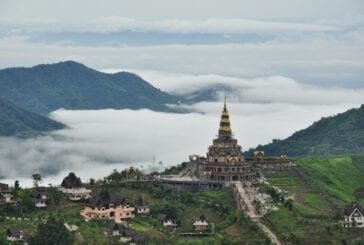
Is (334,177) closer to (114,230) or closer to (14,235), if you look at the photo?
(114,230)

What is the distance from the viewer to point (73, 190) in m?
90.1

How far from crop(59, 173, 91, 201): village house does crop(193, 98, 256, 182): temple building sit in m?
A: 15.5

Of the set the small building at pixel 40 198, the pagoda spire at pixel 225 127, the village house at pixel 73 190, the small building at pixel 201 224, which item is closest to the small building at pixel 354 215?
the small building at pixel 201 224

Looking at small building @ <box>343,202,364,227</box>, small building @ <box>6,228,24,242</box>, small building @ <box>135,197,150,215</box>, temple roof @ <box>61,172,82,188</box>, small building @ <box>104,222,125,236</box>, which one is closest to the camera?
small building @ <box>6,228,24,242</box>

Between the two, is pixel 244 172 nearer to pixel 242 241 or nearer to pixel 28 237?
pixel 242 241

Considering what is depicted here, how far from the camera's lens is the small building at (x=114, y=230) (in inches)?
3110

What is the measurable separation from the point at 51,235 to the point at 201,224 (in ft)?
51.3

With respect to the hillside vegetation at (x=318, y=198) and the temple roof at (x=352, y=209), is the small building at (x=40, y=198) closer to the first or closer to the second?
the hillside vegetation at (x=318, y=198)

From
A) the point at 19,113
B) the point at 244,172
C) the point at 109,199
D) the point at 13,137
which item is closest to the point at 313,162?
the point at 244,172

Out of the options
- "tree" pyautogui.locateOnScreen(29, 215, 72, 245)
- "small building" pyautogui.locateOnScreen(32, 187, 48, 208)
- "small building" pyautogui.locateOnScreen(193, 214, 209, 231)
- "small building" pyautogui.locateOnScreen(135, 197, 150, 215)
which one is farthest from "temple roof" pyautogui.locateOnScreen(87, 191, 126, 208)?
"tree" pyautogui.locateOnScreen(29, 215, 72, 245)

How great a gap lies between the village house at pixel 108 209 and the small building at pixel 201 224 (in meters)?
5.44

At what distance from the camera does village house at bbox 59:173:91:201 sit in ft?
293

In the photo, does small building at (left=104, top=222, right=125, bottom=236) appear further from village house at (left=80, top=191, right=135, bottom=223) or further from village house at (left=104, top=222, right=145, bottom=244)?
→ village house at (left=80, top=191, right=135, bottom=223)

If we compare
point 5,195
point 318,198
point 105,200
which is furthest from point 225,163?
point 5,195
